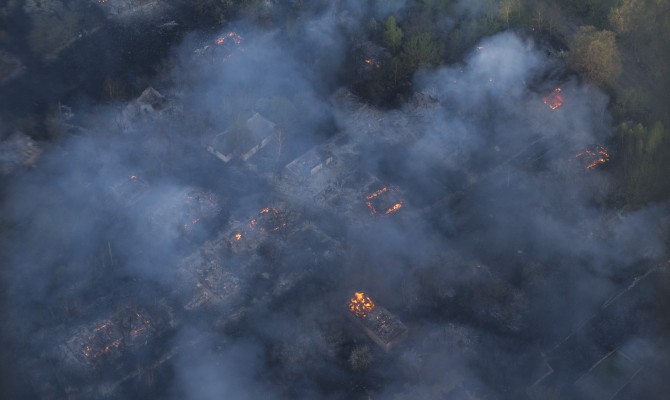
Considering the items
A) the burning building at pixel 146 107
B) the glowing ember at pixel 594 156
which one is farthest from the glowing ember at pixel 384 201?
the burning building at pixel 146 107

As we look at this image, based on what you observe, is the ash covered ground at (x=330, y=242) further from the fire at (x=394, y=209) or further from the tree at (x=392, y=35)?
the tree at (x=392, y=35)

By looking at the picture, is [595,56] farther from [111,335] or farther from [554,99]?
[111,335]

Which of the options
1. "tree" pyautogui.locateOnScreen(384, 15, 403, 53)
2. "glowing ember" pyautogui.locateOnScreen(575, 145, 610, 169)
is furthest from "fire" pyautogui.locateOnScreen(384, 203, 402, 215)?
"tree" pyautogui.locateOnScreen(384, 15, 403, 53)

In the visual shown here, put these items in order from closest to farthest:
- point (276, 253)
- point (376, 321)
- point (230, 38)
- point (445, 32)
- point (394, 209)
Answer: point (376, 321), point (276, 253), point (394, 209), point (445, 32), point (230, 38)

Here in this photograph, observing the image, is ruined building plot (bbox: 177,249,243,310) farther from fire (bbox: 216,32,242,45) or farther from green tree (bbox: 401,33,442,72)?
fire (bbox: 216,32,242,45)

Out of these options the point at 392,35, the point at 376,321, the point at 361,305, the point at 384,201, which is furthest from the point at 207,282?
the point at 392,35

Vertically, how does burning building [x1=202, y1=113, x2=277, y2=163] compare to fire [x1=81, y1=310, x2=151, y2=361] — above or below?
above
